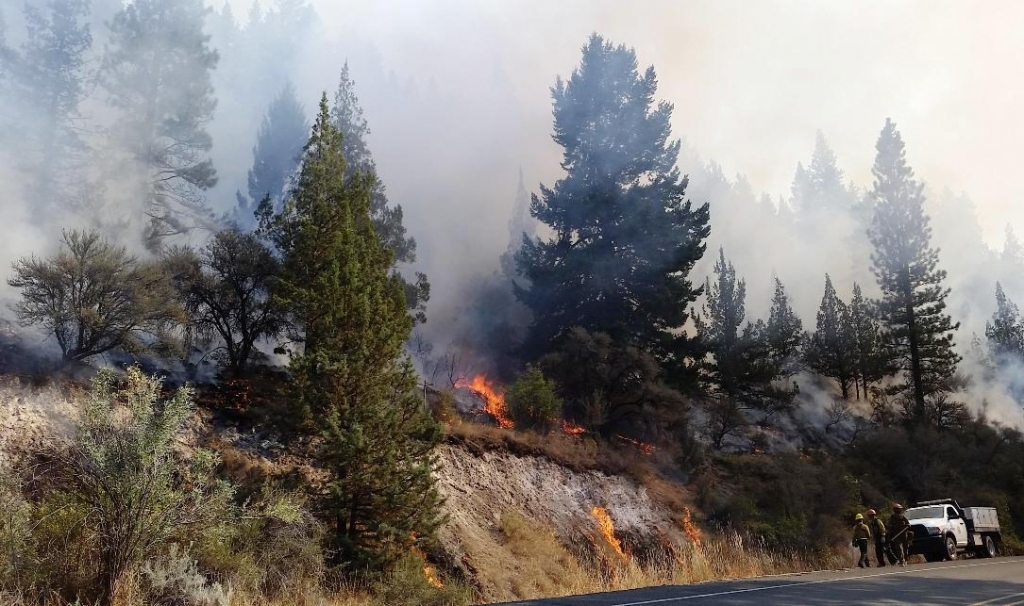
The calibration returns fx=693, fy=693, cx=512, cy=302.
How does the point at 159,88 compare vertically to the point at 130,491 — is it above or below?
above

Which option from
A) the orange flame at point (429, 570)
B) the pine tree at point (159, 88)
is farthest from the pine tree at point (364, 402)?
the pine tree at point (159, 88)

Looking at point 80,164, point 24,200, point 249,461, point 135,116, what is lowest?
point 249,461

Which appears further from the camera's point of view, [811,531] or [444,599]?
[811,531]

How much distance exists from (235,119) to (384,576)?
56.5m

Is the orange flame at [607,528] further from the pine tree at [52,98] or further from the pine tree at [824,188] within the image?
the pine tree at [824,188]

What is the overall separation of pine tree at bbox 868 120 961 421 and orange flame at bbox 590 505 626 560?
31.0m

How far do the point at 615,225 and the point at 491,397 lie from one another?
12045 millimetres

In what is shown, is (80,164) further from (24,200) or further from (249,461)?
(249,461)

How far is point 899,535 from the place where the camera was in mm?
→ 20266

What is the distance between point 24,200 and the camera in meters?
32.7

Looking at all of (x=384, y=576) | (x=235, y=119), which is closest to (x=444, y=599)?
(x=384, y=576)

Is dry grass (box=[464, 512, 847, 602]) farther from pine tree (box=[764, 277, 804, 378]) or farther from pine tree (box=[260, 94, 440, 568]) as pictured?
pine tree (box=[764, 277, 804, 378])

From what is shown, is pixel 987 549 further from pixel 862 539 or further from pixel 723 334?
pixel 723 334

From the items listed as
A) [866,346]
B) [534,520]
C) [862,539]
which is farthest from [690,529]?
[866,346]
